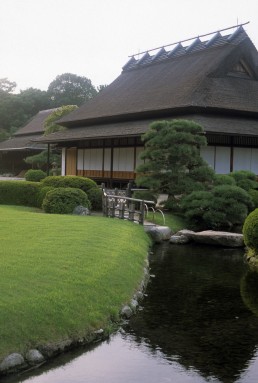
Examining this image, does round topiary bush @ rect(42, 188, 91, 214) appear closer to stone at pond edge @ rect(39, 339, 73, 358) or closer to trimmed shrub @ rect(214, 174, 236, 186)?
trimmed shrub @ rect(214, 174, 236, 186)

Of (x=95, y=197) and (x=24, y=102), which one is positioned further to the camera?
(x=24, y=102)

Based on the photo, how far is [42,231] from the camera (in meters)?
13.9

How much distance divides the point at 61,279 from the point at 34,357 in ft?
7.39

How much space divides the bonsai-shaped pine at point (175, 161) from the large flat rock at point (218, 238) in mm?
3716

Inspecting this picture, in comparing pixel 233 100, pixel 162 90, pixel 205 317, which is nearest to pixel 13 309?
pixel 205 317

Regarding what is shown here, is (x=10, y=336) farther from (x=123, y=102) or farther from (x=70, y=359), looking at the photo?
(x=123, y=102)

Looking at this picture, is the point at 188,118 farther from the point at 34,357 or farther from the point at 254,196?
the point at 34,357

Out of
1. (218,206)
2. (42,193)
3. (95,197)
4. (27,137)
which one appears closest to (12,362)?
(218,206)

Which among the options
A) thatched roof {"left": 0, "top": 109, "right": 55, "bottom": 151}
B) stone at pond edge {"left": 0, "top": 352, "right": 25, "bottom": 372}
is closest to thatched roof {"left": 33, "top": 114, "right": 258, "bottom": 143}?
thatched roof {"left": 0, "top": 109, "right": 55, "bottom": 151}

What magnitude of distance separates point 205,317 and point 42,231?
597 centimetres

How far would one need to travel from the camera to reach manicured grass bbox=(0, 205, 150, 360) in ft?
23.7

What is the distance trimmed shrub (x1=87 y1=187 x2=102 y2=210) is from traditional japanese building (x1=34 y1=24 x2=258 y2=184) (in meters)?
4.89

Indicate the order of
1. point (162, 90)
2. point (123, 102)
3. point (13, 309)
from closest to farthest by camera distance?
1. point (13, 309)
2. point (162, 90)
3. point (123, 102)

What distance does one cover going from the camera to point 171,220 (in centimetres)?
2012
